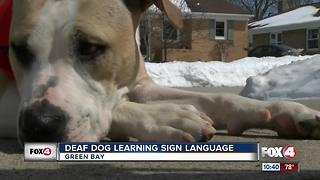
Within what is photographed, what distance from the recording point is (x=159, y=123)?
3500 millimetres

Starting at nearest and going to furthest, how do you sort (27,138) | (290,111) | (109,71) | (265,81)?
1. (27,138)
2. (109,71)
3. (290,111)
4. (265,81)

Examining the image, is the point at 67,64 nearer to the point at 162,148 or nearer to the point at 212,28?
the point at 162,148

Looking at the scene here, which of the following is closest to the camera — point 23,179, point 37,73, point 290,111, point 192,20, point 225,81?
point 23,179

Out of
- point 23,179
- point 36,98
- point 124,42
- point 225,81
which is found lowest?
point 225,81

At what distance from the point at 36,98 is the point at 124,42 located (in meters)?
0.80

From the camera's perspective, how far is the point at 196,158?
9.14 feet

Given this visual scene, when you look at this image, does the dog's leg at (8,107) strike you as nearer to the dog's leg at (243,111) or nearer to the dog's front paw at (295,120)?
the dog's leg at (243,111)

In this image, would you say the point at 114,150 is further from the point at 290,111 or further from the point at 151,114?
the point at 290,111

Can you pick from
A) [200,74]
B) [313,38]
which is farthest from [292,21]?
[200,74]

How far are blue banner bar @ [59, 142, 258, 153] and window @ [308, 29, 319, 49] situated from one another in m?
41.8

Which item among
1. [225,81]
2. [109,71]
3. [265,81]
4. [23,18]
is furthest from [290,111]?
[225,81]

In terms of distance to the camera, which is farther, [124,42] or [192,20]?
[192,20]

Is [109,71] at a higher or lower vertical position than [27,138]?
higher

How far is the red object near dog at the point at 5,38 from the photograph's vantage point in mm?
3926
